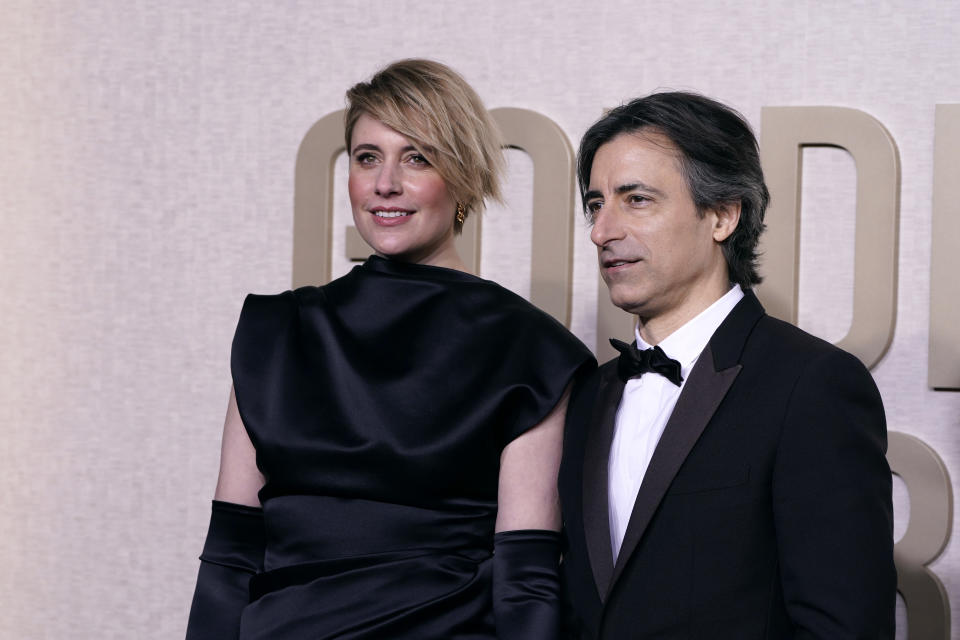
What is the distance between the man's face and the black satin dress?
194 millimetres

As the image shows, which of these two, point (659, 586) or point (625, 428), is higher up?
point (625, 428)

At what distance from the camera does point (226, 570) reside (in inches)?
75.8

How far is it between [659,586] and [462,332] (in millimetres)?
582

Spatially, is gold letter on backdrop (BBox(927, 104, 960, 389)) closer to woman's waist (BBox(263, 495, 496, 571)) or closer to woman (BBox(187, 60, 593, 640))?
woman (BBox(187, 60, 593, 640))

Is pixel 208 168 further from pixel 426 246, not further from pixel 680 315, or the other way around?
pixel 680 315

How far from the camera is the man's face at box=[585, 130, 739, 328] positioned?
1.82 meters

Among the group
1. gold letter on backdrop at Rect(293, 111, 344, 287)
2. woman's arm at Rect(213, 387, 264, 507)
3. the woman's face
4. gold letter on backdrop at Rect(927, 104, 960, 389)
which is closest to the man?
the woman's face

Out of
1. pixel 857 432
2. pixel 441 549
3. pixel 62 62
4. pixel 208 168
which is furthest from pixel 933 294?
pixel 62 62

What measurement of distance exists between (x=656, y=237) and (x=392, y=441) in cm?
57

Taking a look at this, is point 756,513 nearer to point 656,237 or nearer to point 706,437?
point 706,437

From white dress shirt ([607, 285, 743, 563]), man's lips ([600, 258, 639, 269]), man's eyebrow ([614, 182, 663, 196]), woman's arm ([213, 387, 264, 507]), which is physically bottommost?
woman's arm ([213, 387, 264, 507])

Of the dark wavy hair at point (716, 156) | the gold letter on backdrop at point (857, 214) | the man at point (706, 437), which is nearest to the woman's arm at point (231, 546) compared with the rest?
the man at point (706, 437)

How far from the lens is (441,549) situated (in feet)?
6.06

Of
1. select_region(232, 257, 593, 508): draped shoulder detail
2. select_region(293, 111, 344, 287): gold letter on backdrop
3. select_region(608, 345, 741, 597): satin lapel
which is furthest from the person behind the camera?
select_region(293, 111, 344, 287): gold letter on backdrop
